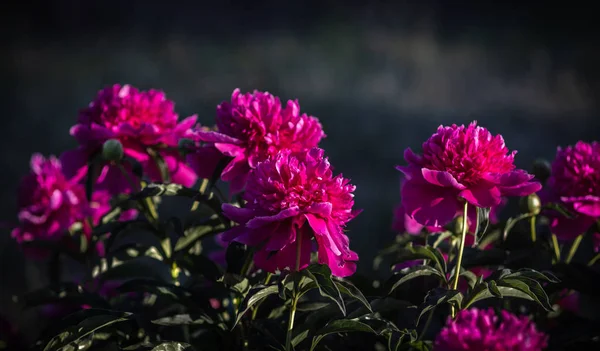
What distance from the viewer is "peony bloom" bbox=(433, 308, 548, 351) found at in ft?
2.57

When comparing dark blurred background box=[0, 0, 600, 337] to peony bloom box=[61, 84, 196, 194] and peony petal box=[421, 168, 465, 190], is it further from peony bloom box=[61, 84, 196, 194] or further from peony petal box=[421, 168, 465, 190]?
peony petal box=[421, 168, 465, 190]

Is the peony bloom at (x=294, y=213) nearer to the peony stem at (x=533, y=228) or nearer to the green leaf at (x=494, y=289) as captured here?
the green leaf at (x=494, y=289)

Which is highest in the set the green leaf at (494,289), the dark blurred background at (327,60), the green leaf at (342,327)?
the green leaf at (494,289)

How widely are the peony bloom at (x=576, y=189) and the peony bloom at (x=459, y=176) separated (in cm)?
19

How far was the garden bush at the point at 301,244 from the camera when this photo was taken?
1023 millimetres

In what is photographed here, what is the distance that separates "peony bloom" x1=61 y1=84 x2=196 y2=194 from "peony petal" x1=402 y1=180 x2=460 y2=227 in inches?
16.5

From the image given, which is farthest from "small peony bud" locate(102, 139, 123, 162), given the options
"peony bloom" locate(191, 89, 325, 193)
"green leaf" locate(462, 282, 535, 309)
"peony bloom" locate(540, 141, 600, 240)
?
"peony bloom" locate(540, 141, 600, 240)

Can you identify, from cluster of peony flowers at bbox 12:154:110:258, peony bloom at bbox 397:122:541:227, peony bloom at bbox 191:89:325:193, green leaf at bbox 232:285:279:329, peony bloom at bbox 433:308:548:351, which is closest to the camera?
peony bloom at bbox 433:308:548:351

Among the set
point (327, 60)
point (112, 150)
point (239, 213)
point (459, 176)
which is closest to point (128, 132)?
point (112, 150)

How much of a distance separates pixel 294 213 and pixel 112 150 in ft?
1.41

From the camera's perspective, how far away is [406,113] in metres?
4.38

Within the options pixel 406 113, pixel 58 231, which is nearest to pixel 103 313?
pixel 58 231

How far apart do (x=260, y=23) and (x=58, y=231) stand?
136 inches

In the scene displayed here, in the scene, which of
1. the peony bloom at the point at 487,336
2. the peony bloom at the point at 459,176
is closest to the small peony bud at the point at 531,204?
the peony bloom at the point at 459,176
